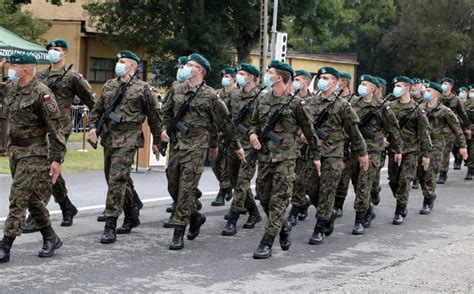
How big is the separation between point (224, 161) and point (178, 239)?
3.65m

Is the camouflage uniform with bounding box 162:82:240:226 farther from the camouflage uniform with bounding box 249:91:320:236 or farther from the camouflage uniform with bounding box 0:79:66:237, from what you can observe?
the camouflage uniform with bounding box 0:79:66:237

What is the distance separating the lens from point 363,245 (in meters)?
9.77

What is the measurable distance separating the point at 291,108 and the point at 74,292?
2990 millimetres

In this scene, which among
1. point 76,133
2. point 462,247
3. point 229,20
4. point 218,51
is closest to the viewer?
point 462,247

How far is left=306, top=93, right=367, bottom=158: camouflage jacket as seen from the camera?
32.2ft

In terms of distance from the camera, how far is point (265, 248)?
858cm

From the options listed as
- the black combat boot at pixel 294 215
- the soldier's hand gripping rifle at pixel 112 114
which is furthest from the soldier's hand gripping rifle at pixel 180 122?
the black combat boot at pixel 294 215

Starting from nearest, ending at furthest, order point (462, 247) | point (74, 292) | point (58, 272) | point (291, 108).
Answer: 1. point (74, 292)
2. point (58, 272)
3. point (291, 108)
4. point (462, 247)

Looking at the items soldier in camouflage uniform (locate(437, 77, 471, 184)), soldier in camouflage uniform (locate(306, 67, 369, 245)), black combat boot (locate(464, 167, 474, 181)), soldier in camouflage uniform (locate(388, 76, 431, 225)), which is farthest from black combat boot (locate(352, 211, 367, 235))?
black combat boot (locate(464, 167, 474, 181))

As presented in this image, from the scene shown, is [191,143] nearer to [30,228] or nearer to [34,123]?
[34,123]

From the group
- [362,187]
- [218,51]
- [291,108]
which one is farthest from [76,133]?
[291,108]

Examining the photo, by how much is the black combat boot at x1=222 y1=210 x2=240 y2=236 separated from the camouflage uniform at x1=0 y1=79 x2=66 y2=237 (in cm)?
261

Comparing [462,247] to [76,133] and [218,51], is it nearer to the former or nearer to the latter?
[76,133]

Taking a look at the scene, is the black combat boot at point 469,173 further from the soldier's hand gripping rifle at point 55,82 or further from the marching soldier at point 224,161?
the soldier's hand gripping rifle at point 55,82
